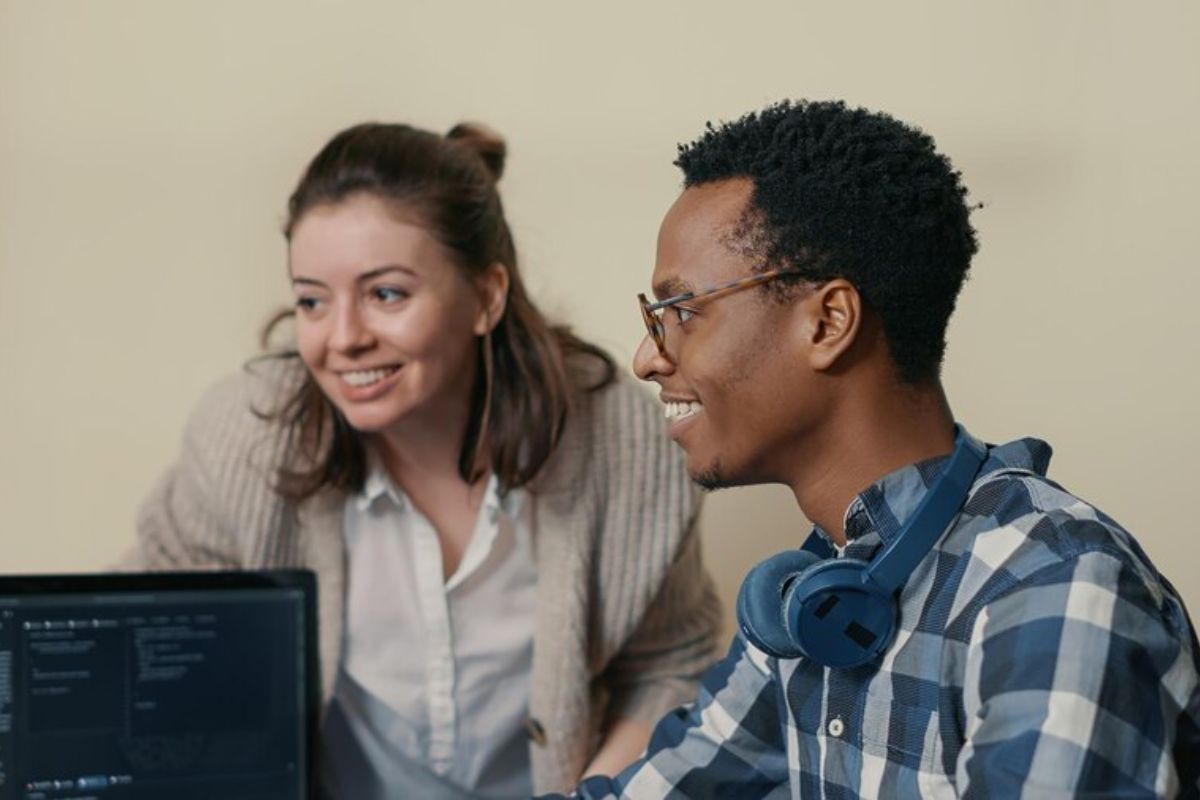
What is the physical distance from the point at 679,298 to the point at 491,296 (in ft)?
2.02

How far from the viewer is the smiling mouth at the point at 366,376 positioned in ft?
5.11

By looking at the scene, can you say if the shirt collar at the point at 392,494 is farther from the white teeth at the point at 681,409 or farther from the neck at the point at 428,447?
the white teeth at the point at 681,409

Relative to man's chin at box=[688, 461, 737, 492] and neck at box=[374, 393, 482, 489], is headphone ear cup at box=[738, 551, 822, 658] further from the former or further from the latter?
neck at box=[374, 393, 482, 489]

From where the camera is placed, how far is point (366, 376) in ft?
5.12

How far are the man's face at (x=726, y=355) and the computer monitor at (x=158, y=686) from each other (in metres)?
0.52

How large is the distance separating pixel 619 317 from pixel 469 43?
18.0 inches

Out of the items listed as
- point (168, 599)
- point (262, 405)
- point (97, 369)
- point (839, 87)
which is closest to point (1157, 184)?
point (839, 87)

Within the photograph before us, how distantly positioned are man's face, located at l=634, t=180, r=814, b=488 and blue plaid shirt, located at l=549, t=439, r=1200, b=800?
0.08m

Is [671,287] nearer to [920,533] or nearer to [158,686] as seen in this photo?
[920,533]

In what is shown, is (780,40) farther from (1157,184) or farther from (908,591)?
(908,591)

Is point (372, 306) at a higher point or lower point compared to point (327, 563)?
higher

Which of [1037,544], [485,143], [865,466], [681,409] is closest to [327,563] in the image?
[485,143]

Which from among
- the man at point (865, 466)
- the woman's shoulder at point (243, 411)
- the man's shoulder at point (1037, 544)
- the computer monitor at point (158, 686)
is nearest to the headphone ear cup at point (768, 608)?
the man at point (865, 466)

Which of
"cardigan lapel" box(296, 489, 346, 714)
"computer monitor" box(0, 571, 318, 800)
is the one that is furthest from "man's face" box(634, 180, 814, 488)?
"cardigan lapel" box(296, 489, 346, 714)
